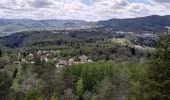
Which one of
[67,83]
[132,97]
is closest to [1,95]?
[67,83]

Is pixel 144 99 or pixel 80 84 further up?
pixel 144 99

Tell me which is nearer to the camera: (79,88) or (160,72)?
(160,72)

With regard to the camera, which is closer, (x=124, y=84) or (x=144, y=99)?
(x=144, y=99)

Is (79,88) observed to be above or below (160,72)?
below

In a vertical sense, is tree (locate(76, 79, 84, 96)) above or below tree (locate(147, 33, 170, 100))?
below

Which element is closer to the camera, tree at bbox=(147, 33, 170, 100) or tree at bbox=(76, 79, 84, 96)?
tree at bbox=(147, 33, 170, 100)

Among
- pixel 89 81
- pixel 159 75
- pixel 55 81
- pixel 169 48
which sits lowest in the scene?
pixel 89 81

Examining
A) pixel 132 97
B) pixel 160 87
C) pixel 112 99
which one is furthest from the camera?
pixel 112 99

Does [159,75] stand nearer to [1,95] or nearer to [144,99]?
[144,99]
